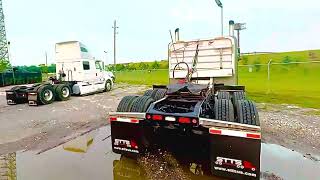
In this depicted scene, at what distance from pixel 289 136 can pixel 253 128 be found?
11.9ft

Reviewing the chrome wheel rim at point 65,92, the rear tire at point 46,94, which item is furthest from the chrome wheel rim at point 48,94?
the chrome wheel rim at point 65,92

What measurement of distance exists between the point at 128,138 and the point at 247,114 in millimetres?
2109

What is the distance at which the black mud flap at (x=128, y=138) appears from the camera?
16.4 ft

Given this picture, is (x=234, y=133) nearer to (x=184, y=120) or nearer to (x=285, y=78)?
(x=184, y=120)

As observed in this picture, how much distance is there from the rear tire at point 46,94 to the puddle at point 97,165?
8.52m

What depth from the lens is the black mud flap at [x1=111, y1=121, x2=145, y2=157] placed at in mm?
4988

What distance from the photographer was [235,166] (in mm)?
4215

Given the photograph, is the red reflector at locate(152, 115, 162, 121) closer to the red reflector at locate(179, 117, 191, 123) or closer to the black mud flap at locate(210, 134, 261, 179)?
the red reflector at locate(179, 117, 191, 123)

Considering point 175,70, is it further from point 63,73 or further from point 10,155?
point 63,73

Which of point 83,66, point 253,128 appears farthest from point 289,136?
point 83,66

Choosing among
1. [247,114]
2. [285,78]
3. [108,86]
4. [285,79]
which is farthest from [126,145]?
[285,78]

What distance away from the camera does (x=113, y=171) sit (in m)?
4.83

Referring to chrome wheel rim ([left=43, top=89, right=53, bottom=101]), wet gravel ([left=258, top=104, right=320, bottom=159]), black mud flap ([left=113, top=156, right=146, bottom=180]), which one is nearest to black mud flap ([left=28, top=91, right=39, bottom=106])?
chrome wheel rim ([left=43, top=89, right=53, bottom=101])

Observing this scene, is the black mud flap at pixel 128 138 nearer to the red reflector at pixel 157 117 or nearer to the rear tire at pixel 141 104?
the rear tire at pixel 141 104
